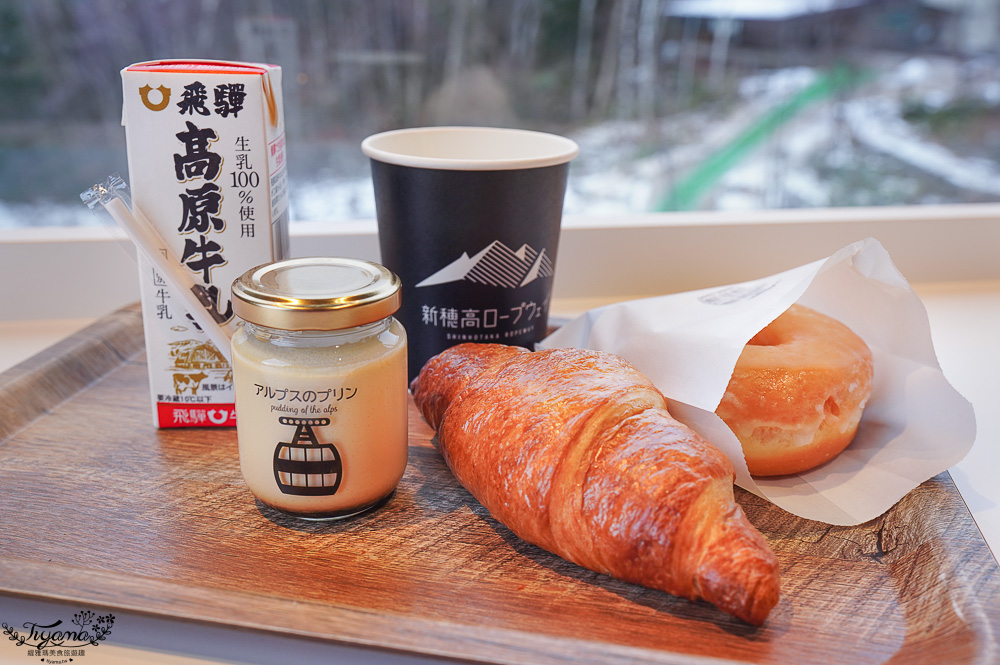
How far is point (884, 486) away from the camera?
749mm

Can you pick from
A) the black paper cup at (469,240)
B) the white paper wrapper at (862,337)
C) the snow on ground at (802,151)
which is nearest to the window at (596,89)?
the snow on ground at (802,151)

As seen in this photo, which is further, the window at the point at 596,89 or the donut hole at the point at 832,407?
the window at the point at 596,89

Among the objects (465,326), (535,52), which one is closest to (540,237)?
(465,326)

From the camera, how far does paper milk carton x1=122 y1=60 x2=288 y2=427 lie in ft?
2.40

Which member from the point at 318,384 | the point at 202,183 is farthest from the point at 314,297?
the point at 202,183

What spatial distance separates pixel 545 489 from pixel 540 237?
33 cm

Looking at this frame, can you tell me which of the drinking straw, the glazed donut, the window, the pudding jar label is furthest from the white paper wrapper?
the window

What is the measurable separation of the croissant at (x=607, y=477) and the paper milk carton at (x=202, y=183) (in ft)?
0.86

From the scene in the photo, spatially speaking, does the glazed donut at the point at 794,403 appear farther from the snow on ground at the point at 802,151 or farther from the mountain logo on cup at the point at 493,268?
the snow on ground at the point at 802,151

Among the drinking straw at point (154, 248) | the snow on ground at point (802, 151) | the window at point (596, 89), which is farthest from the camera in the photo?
the snow on ground at point (802, 151)

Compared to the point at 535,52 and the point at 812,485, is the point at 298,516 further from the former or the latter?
the point at 535,52

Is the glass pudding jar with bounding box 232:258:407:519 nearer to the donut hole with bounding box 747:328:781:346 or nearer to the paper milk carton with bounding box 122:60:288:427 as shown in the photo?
the paper milk carton with bounding box 122:60:288:427

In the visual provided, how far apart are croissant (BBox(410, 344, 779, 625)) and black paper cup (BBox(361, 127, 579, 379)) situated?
140 millimetres

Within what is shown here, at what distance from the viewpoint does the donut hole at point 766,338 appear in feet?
2.72
